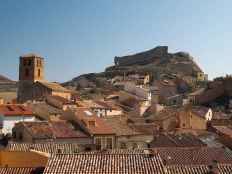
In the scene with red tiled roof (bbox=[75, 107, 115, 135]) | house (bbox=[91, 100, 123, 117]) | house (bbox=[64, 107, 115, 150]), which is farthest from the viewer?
house (bbox=[91, 100, 123, 117])

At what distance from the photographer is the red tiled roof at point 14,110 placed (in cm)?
4845

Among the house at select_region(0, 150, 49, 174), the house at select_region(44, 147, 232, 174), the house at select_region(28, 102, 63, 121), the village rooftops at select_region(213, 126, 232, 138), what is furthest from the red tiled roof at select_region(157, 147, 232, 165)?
the house at select_region(28, 102, 63, 121)

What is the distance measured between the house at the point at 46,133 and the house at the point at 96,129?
0.74 metres

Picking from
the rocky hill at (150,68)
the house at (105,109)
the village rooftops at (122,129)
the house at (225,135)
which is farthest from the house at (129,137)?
the rocky hill at (150,68)

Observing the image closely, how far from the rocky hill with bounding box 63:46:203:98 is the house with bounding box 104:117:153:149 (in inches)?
2221

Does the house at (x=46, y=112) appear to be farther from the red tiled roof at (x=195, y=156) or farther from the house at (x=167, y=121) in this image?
the red tiled roof at (x=195, y=156)

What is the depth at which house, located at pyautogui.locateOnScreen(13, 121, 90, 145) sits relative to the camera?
40594 mm

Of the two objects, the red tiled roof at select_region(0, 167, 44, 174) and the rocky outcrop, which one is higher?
the rocky outcrop

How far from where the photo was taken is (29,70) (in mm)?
83688

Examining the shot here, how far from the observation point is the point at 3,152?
24.6 meters

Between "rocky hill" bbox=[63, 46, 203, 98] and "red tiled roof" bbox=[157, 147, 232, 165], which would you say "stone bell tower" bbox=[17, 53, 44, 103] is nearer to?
"rocky hill" bbox=[63, 46, 203, 98]

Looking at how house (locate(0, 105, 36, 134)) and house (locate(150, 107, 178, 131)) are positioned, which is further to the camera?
house (locate(150, 107, 178, 131))

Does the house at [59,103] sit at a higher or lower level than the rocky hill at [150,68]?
lower

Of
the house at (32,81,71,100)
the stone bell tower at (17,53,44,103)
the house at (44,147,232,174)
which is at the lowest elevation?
the house at (44,147,232,174)
